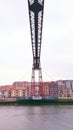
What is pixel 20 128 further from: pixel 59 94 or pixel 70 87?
pixel 70 87

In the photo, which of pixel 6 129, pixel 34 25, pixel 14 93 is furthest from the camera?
pixel 14 93

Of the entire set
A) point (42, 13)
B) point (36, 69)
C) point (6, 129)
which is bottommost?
point (6, 129)

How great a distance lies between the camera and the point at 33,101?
55.2 m

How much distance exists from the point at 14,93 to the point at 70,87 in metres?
33.2

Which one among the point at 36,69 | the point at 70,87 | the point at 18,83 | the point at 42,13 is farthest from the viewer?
the point at 70,87

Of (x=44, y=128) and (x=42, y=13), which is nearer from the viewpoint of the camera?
(x=44, y=128)

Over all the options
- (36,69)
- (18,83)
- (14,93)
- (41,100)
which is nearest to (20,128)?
(36,69)

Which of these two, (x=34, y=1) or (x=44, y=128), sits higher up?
(x=34, y=1)

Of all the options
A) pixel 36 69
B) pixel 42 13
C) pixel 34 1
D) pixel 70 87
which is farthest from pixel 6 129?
pixel 70 87

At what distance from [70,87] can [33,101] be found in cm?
6918

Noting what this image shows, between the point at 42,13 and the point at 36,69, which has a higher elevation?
the point at 42,13

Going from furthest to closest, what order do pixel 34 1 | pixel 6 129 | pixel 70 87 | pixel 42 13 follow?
1. pixel 70 87
2. pixel 42 13
3. pixel 34 1
4. pixel 6 129

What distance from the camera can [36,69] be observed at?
5016 centimetres

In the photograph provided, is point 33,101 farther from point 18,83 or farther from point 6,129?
point 18,83
